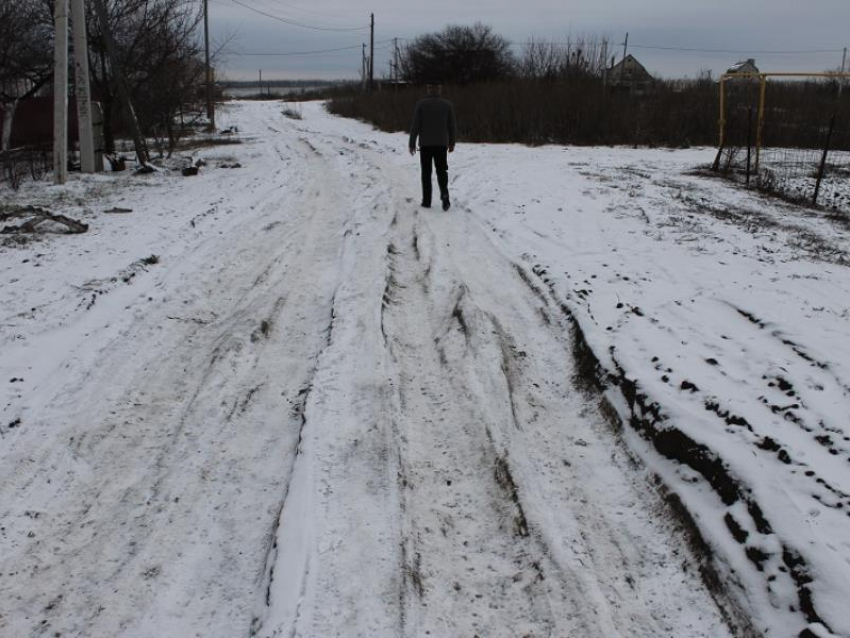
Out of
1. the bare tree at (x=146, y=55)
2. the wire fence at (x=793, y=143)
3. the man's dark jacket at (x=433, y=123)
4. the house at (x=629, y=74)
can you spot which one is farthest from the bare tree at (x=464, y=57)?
the man's dark jacket at (x=433, y=123)

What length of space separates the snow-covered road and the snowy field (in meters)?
0.01

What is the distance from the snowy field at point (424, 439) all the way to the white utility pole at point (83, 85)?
7.29m

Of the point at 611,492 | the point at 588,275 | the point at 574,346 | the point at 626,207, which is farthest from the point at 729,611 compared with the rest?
the point at 626,207

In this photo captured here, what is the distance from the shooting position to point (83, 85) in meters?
13.1

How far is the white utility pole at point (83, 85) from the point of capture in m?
12.6

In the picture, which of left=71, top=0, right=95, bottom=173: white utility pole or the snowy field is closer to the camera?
the snowy field

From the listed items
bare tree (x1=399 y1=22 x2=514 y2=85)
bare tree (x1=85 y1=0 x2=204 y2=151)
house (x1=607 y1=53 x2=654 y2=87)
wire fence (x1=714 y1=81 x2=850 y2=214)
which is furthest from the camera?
bare tree (x1=399 y1=22 x2=514 y2=85)

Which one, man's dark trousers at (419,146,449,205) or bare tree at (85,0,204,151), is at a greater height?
bare tree at (85,0,204,151)

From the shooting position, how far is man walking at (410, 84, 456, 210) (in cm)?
943

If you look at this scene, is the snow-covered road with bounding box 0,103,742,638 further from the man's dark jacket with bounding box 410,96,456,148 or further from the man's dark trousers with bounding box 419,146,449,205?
the man's dark jacket with bounding box 410,96,456,148

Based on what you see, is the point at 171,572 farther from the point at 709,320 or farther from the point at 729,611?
the point at 709,320

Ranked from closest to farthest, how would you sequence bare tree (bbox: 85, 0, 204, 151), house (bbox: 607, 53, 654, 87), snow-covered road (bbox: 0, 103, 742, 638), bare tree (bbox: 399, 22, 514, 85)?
1. snow-covered road (bbox: 0, 103, 742, 638)
2. bare tree (bbox: 85, 0, 204, 151)
3. house (bbox: 607, 53, 654, 87)
4. bare tree (bbox: 399, 22, 514, 85)

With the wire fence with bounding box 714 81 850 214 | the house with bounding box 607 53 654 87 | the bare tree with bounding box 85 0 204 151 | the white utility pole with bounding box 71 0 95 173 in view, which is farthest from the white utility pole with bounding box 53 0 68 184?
the house with bounding box 607 53 654 87

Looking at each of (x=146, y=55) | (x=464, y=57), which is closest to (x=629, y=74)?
(x=464, y=57)
